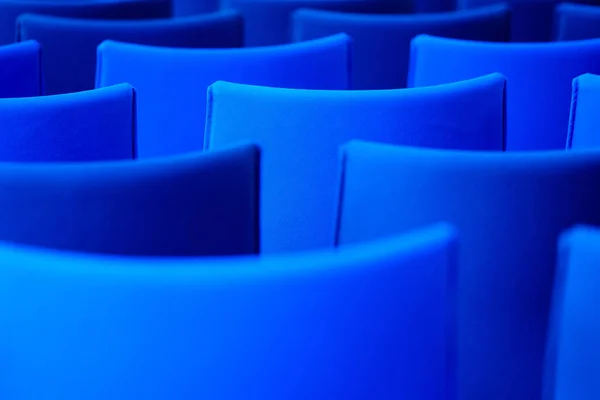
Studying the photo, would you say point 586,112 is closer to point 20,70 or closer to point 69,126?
point 69,126

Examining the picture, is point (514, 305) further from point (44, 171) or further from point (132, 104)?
point (132, 104)

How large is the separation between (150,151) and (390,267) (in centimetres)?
161

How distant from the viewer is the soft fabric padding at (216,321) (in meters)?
1.02

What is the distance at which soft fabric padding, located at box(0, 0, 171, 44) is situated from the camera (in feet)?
10.8

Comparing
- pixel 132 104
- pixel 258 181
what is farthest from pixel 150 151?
pixel 258 181

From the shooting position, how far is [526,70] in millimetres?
2535

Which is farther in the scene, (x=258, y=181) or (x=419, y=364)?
(x=258, y=181)

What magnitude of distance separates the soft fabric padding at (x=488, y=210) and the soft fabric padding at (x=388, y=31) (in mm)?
1555

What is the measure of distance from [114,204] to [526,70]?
150 cm

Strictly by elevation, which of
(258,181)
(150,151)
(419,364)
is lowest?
(150,151)

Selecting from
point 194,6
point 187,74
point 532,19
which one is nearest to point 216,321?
point 187,74

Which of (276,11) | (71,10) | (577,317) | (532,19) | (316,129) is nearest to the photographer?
(577,317)

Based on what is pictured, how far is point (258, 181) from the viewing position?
1.50 metres

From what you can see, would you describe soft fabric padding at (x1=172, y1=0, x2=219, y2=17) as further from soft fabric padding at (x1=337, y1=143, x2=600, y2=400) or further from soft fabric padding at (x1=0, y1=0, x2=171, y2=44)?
soft fabric padding at (x1=337, y1=143, x2=600, y2=400)
